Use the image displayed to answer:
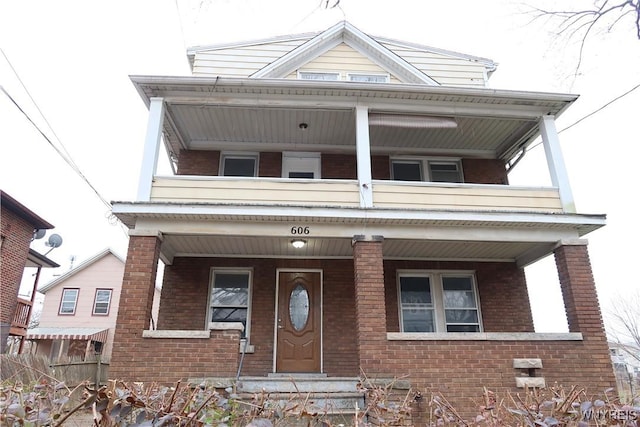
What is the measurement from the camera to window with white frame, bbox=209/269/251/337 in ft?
30.8

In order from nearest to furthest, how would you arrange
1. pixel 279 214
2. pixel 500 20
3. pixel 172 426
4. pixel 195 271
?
pixel 172 426 < pixel 500 20 < pixel 279 214 < pixel 195 271

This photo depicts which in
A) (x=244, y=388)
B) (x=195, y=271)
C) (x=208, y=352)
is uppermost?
(x=195, y=271)

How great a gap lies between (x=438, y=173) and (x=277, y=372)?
20.0 ft

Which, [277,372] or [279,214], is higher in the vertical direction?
[279,214]

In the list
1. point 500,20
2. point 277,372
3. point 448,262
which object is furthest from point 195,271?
point 500,20

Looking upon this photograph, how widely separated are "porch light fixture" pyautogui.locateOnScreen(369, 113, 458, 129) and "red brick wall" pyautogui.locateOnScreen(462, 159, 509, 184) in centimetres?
221

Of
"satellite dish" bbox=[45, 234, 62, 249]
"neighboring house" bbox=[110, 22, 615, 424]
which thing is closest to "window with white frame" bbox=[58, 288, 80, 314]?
"satellite dish" bbox=[45, 234, 62, 249]

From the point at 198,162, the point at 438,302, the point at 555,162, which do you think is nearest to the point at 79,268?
the point at 198,162

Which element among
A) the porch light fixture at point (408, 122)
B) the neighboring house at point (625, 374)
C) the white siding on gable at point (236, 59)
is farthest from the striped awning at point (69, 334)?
the neighboring house at point (625, 374)

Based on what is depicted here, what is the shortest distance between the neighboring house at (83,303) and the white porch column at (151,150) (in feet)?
68.4

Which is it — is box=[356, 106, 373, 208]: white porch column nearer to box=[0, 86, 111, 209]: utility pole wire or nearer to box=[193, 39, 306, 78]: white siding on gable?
box=[193, 39, 306, 78]: white siding on gable

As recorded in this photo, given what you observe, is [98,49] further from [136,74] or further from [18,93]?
[18,93]

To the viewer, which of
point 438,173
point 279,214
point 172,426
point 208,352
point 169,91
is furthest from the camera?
point 438,173

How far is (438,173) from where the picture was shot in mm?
10695
